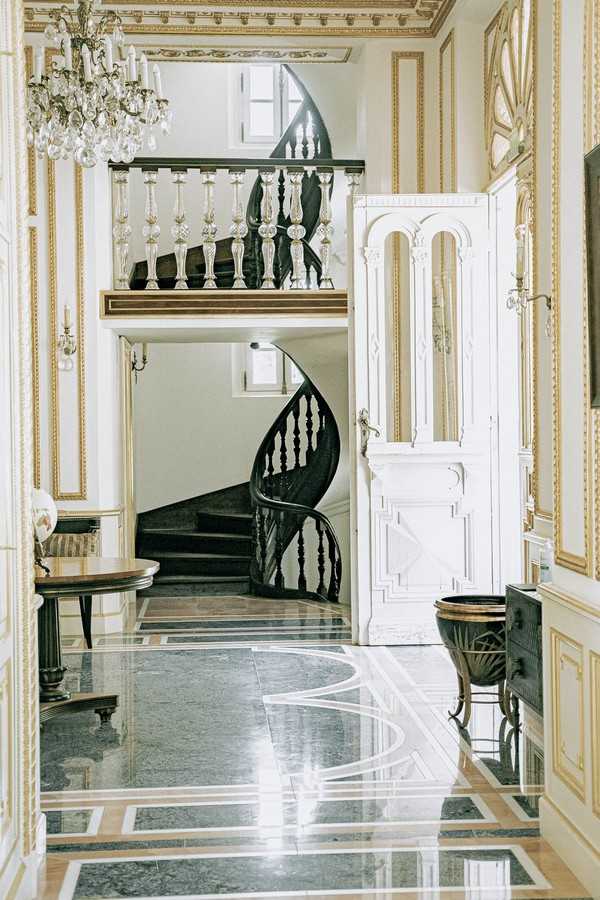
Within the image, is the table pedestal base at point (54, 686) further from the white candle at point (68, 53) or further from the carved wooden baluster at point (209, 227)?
the carved wooden baluster at point (209, 227)

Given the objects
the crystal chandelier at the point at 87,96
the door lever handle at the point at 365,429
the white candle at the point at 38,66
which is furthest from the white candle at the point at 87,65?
the door lever handle at the point at 365,429

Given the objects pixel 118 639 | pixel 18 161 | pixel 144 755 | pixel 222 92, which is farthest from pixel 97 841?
pixel 222 92

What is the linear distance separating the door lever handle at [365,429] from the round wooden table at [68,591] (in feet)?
6.67

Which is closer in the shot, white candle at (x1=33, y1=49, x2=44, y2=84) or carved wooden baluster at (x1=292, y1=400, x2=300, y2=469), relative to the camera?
white candle at (x1=33, y1=49, x2=44, y2=84)

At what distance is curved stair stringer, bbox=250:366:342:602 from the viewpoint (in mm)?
10016

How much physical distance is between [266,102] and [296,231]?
4318 millimetres

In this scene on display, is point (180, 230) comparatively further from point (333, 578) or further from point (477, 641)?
point (477, 641)

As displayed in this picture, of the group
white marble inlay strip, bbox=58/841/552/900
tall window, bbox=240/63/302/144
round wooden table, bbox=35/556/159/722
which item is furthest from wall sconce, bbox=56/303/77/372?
white marble inlay strip, bbox=58/841/552/900

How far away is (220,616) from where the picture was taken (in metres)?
8.88

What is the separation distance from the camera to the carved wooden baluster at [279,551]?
10094 mm

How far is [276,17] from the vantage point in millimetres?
8242

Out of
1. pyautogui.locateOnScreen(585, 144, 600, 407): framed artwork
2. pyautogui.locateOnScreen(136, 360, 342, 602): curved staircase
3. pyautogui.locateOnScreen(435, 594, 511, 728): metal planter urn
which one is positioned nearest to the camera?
pyautogui.locateOnScreen(585, 144, 600, 407): framed artwork

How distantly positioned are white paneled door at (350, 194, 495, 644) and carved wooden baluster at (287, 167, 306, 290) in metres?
0.97

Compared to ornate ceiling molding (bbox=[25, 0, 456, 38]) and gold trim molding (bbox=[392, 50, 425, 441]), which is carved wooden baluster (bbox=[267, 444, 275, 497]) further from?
ornate ceiling molding (bbox=[25, 0, 456, 38])
